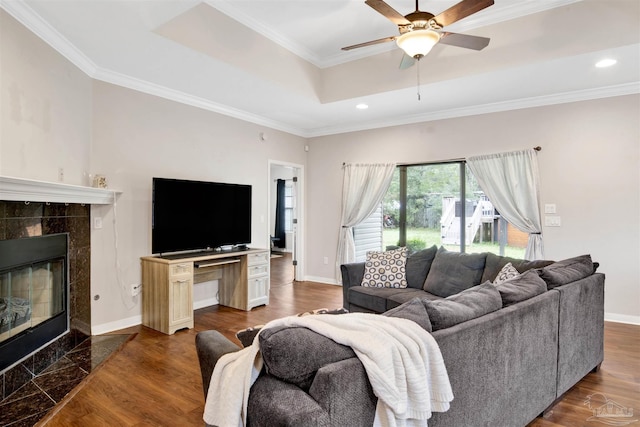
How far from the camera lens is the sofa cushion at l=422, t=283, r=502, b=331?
5.29ft

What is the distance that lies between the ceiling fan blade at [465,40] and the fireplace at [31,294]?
144 inches

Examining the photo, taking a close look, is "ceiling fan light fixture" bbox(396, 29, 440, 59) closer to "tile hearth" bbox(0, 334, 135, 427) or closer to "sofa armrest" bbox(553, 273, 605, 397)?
"sofa armrest" bbox(553, 273, 605, 397)

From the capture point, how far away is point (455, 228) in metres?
5.27

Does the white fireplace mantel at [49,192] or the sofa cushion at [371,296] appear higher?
the white fireplace mantel at [49,192]

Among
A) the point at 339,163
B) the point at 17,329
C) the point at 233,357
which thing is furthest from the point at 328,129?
the point at 233,357

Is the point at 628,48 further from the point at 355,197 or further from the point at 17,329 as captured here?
the point at 17,329

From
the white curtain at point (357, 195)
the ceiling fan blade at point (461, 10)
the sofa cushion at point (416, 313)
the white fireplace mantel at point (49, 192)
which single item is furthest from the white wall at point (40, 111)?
the white curtain at point (357, 195)

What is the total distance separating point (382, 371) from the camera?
123 cm

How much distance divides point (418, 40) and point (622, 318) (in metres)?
4.05

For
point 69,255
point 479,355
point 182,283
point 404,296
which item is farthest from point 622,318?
point 69,255

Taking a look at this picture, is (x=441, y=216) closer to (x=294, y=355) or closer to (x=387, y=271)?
(x=387, y=271)

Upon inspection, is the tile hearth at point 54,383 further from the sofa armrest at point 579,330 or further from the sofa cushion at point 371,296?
the sofa armrest at point 579,330

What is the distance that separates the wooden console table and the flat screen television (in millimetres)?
184

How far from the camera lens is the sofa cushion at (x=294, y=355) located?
122cm
